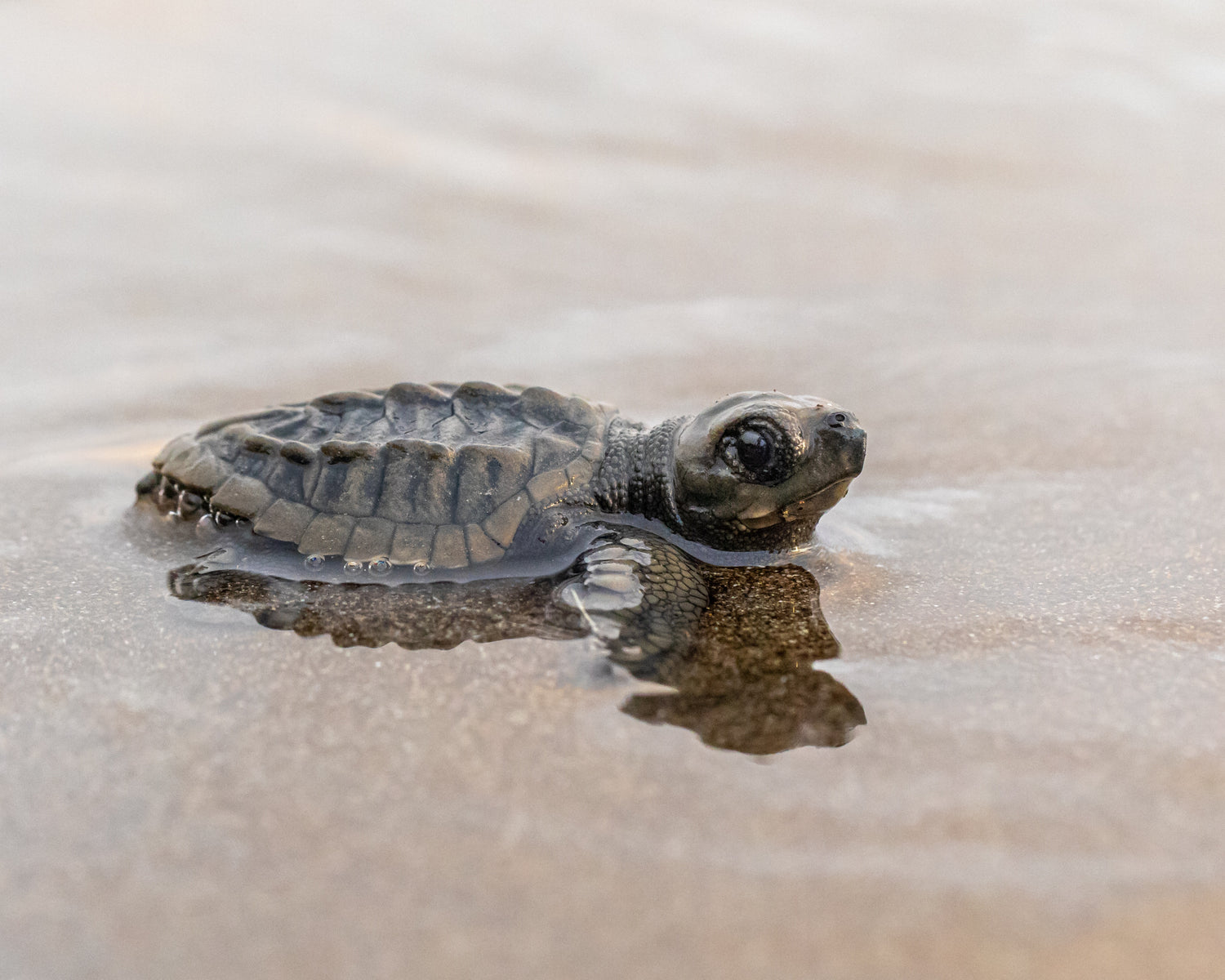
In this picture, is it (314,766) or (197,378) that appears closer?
(314,766)

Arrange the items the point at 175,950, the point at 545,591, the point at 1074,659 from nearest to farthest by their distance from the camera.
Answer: the point at 175,950
the point at 1074,659
the point at 545,591

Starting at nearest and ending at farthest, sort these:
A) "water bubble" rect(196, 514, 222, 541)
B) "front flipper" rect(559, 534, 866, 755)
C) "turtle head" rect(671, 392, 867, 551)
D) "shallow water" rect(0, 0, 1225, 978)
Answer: "shallow water" rect(0, 0, 1225, 978), "front flipper" rect(559, 534, 866, 755), "turtle head" rect(671, 392, 867, 551), "water bubble" rect(196, 514, 222, 541)

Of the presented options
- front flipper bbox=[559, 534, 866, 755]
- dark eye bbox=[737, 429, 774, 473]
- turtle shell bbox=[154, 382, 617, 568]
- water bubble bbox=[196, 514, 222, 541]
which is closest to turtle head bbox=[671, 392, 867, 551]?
dark eye bbox=[737, 429, 774, 473]

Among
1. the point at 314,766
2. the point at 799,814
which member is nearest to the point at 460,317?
the point at 314,766

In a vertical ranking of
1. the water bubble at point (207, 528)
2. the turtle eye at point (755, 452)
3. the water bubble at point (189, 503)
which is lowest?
the water bubble at point (207, 528)

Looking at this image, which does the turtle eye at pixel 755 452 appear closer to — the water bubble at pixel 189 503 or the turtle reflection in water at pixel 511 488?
the turtle reflection in water at pixel 511 488

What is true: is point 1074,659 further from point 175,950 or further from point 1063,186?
point 1063,186

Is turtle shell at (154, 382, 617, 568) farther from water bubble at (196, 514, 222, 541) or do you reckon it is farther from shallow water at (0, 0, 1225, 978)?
shallow water at (0, 0, 1225, 978)

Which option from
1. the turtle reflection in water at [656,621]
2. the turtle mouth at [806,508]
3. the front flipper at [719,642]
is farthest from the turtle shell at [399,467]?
the turtle mouth at [806,508]
